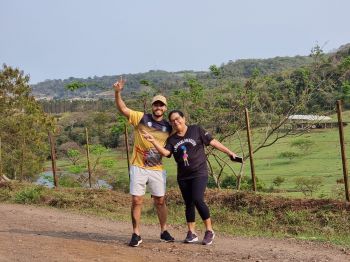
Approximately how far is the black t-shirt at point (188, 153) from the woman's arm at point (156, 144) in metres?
0.09

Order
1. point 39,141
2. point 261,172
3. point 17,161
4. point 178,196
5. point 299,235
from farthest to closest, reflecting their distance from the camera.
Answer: point 39,141 < point 17,161 < point 261,172 < point 178,196 < point 299,235

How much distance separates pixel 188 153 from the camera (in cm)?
648

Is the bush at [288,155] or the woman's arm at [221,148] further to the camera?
the bush at [288,155]

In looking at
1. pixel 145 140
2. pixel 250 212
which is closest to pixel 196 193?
pixel 145 140

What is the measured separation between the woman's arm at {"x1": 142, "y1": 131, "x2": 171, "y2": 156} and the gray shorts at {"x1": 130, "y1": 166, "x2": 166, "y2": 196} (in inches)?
14.1

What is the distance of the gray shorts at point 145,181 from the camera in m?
6.55

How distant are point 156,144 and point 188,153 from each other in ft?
1.41

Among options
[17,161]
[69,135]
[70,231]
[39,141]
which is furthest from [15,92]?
[70,231]

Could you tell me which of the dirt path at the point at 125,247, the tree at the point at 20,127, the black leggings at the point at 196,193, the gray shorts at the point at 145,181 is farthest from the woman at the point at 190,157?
the tree at the point at 20,127

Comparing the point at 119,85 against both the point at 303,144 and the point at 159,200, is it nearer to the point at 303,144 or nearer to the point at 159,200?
the point at 159,200

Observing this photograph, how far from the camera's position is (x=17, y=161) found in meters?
24.2

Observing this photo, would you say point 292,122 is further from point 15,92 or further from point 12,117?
point 15,92

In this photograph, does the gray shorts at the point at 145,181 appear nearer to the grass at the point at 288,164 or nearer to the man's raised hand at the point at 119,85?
the man's raised hand at the point at 119,85

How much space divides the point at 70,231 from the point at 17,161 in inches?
671
